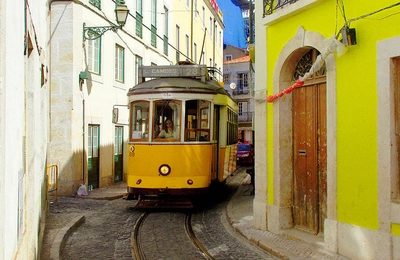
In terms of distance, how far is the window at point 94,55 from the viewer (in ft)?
46.6

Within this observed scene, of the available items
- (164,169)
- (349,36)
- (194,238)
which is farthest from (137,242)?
(349,36)

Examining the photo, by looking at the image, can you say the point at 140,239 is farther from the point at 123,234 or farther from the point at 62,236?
the point at 62,236

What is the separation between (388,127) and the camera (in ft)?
17.4

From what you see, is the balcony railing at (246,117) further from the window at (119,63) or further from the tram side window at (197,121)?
the tram side window at (197,121)

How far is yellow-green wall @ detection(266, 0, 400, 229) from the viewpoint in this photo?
5.55 m

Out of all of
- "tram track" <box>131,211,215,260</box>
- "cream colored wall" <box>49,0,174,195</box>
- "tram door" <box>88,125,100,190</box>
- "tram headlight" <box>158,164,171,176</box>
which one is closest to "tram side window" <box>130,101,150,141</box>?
"tram headlight" <box>158,164,171,176</box>

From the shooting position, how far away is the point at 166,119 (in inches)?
391

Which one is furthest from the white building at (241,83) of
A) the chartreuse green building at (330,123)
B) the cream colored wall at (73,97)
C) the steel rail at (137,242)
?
the chartreuse green building at (330,123)

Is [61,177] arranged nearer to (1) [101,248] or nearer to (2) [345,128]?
(1) [101,248]

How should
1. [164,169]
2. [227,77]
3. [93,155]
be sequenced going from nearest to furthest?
1. [164,169]
2. [93,155]
3. [227,77]

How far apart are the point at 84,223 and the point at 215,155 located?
3326 mm

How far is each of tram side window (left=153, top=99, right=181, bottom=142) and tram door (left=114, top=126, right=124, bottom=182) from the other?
21.6 feet

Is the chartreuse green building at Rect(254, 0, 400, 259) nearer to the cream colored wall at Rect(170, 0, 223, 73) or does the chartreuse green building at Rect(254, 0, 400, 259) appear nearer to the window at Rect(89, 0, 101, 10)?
the window at Rect(89, 0, 101, 10)

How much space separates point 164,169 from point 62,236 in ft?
9.56
